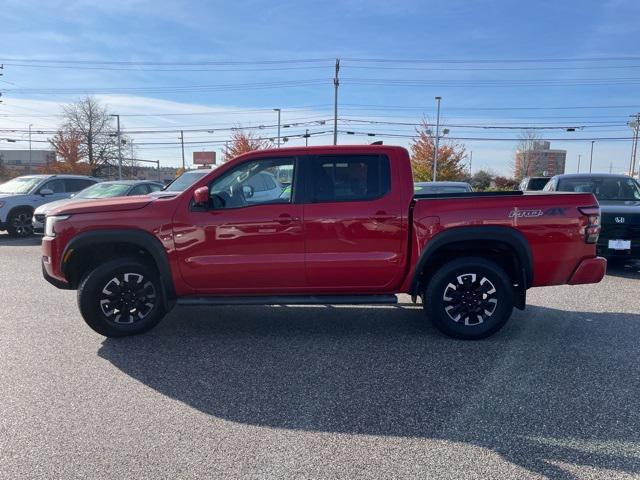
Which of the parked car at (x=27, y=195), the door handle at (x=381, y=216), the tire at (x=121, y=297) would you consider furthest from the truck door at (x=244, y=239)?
the parked car at (x=27, y=195)

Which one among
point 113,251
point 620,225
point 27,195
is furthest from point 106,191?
point 620,225

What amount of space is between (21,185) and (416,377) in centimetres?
1404

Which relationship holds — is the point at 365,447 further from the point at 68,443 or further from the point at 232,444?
the point at 68,443

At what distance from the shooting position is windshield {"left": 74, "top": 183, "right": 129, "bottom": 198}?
12168 mm

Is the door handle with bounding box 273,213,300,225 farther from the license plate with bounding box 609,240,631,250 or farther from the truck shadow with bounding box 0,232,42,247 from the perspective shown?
the truck shadow with bounding box 0,232,42,247

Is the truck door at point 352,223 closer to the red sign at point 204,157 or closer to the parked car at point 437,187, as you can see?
the parked car at point 437,187

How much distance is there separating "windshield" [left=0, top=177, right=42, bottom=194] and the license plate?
1425cm

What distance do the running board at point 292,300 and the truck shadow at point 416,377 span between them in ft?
1.35

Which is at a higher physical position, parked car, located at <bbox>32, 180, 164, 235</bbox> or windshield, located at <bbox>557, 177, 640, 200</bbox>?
windshield, located at <bbox>557, 177, 640, 200</bbox>

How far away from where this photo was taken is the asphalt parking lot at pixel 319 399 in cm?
285

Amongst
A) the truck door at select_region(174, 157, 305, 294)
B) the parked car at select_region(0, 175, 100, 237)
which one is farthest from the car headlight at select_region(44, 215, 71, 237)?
the parked car at select_region(0, 175, 100, 237)

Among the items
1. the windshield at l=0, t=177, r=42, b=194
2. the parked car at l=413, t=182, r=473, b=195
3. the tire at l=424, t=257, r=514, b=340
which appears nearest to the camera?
the tire at l=424, t=257, r=514, b=340

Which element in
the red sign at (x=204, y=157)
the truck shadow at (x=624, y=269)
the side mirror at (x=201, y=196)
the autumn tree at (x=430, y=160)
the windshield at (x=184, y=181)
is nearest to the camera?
the side mirror at (x=201, y=196)

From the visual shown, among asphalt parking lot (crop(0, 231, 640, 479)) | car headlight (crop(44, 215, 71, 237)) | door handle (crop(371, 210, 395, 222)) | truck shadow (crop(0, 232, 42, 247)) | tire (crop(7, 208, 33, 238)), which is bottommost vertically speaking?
truck shadow (crop(0, 232, 42, 247))
